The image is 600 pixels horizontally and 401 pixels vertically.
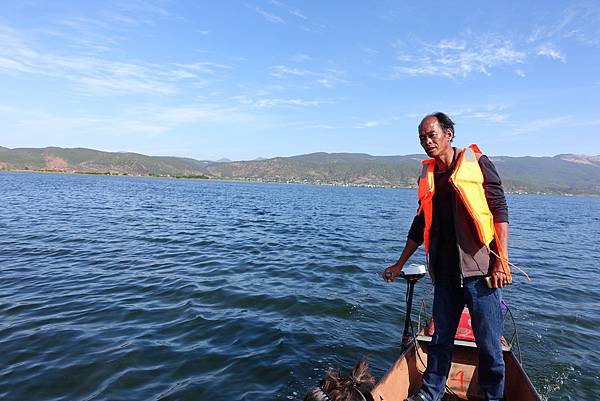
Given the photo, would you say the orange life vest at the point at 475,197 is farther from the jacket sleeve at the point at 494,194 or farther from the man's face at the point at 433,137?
the man's face at the point at 433,137

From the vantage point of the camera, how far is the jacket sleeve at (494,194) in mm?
3744

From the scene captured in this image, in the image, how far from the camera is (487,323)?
3.88 meters

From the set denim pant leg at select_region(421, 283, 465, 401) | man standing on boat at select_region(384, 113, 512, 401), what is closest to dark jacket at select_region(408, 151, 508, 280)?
man standing on boat at select_region(384, 113, 512, 401)

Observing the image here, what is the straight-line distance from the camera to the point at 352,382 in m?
3.52

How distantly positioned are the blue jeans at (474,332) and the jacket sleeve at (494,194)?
27.4 inches

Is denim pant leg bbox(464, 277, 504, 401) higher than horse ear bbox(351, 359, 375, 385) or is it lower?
higher

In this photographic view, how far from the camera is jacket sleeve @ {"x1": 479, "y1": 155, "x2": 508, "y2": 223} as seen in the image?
374 centimetres

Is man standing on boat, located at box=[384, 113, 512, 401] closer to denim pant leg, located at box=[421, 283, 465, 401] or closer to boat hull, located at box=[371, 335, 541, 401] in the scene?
denim pant leg, located at box=[421, 283, 465, 401]

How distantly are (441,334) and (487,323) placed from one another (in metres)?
0.72

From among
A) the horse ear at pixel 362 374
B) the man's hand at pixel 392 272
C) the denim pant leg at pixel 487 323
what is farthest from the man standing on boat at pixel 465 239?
the horse ear at pixel 362 374

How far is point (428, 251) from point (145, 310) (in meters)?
7.43

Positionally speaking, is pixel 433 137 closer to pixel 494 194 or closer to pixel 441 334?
pixel 494 194

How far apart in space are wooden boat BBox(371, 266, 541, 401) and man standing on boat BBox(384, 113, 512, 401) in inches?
31.6

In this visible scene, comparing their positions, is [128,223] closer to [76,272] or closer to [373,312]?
[76,272]
